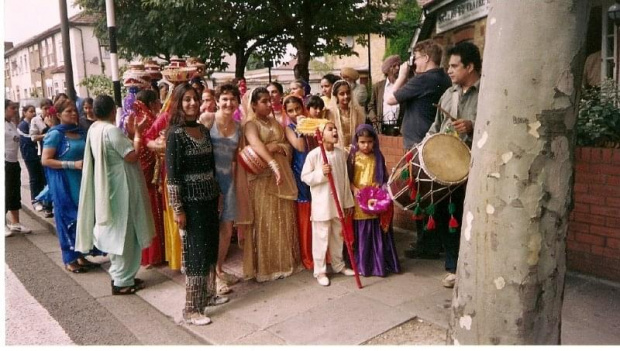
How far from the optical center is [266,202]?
493cm

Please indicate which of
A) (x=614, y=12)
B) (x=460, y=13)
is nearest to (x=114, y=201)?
(x=614, y=12)

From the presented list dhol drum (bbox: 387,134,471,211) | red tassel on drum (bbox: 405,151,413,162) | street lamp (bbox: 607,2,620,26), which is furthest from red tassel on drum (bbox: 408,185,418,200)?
street lamp (bbox: 607,2,620,26)

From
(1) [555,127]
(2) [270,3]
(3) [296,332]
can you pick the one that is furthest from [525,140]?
(2) [270,3]

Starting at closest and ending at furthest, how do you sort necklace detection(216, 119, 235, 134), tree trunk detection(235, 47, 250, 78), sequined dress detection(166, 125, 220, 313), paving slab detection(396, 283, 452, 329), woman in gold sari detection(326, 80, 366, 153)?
1. paving slab detection(396, 283, 452, 329)
2. sequined dress detection(166, 125, 220, 313)
3. necklace detection(216, 119, 235, 134)
4. woman in gold sari detection(326, 80, 366, 153)
5. tree trunk detection(235, 47, 250, 78)

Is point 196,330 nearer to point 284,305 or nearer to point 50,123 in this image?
point 284,305

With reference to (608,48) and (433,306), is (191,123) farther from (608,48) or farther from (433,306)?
(608,48)

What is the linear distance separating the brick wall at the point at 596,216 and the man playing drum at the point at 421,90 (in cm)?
126

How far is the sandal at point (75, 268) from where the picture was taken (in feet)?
18.9

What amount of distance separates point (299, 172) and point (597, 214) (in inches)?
102

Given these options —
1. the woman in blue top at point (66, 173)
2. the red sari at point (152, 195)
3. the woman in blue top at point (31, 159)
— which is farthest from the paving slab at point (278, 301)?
the woman in blue top at point (31, 159)

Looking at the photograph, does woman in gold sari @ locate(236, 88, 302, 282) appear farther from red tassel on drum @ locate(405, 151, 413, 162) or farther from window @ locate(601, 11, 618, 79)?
window @ locate(601, 11, 618, 79)

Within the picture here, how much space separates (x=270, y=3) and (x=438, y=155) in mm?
8746

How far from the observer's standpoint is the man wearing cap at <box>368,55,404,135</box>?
20.5 feet

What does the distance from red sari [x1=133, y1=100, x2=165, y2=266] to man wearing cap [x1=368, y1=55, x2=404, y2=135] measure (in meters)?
2.74
